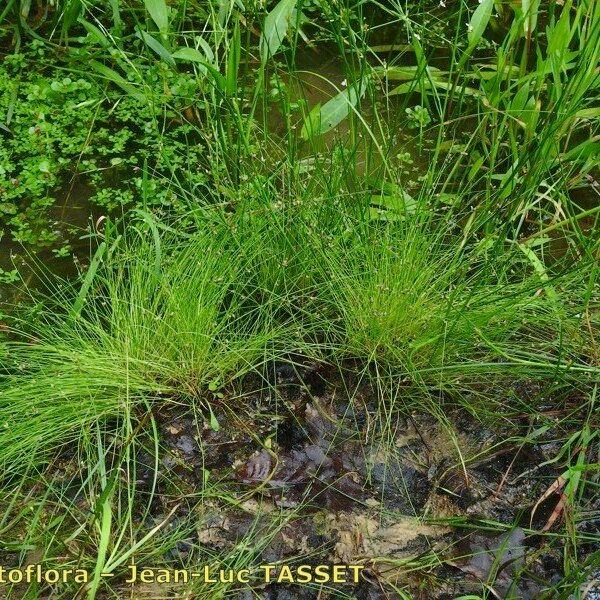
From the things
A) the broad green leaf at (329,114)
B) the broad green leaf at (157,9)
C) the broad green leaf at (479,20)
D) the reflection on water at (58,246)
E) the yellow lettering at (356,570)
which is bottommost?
the yellow lettering at (356,570)

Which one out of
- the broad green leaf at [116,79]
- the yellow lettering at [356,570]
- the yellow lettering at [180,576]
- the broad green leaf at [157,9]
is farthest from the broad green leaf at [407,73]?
the yellow lettering at [180,576]

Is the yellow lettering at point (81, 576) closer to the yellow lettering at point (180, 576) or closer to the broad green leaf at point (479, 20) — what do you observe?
the yellow lettering at point (180, 576)

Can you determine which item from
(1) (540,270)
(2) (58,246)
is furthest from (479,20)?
(2) (58,246)

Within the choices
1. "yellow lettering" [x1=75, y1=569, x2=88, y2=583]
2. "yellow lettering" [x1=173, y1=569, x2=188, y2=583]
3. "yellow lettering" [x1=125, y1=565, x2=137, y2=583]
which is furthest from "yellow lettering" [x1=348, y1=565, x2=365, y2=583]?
"yellow lettering" [x1=75, y1=569, x2=88, y2=583]

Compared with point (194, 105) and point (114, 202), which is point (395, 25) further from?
point (114, 202)

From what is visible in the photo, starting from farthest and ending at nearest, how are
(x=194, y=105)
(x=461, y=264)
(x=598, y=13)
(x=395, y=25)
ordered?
(x=395, y=25) → (x=194, y=105) → (x=461, y=264) → (x=598, y=13)

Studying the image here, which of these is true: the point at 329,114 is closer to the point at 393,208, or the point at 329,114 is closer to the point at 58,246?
the point at 393,208

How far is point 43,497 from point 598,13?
1766mm

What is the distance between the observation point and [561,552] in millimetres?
1838

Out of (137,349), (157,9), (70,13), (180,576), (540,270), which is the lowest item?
(180,576)

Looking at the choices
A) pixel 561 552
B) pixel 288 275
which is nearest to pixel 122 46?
pixel 288 275

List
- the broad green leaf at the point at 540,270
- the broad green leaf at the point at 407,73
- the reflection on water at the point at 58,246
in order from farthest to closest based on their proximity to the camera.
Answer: the broad green leaf at the point at 407,73 → the reflection on water at the point at 58,246 → the broad green leaf at the point at 540,270

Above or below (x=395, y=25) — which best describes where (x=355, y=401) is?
below

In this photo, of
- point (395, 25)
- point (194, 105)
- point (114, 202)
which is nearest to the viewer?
point (114, 202)
